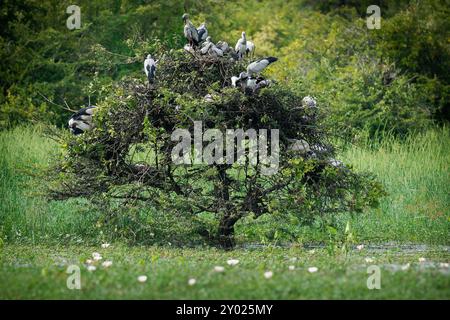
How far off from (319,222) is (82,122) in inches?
153

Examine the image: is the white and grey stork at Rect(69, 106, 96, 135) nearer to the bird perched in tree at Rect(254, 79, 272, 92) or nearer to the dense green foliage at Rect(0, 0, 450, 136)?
the bird perched in tree at Rect(254, 79, 272, 92)

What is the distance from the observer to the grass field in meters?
6.46

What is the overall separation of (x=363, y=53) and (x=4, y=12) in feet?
34.2

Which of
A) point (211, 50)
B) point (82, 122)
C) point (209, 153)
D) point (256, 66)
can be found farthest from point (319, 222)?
point (82, 122)

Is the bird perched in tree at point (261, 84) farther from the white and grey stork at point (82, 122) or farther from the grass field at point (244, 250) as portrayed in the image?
the white and grey stork at point (82, 122)

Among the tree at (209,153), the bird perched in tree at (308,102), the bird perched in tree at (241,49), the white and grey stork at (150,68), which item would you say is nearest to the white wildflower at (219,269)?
the tree at (209,153)

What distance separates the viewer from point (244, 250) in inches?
389

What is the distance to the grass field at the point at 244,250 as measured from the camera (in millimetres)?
6465

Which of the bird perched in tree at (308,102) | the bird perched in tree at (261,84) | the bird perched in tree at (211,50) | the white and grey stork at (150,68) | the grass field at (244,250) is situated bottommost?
the grass field at (244,250)

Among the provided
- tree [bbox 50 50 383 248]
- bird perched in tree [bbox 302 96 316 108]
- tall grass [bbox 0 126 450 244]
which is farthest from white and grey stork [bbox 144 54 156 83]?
bird perched in tree [bbox 302 96 316 108]

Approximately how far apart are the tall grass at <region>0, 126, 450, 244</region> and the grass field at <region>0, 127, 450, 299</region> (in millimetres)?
21

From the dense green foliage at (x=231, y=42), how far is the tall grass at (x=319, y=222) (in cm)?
363

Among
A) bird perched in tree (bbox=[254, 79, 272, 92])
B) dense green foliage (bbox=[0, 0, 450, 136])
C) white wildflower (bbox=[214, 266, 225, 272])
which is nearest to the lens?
white wildflower (bbox=[214, 266, 225, 272])
